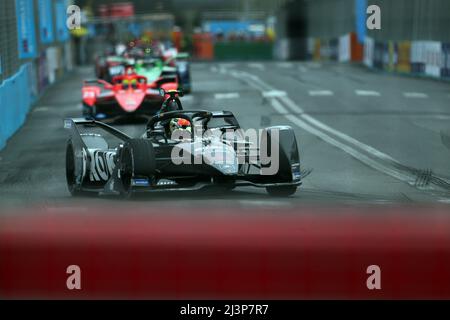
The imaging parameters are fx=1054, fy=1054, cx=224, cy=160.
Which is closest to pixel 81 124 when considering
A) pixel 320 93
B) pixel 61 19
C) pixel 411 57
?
pixel 320 93

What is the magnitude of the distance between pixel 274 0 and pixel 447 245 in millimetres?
90420

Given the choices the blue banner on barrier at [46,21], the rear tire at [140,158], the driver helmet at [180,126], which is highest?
the driver helmet at [180,126]

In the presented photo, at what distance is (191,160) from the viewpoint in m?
13.1

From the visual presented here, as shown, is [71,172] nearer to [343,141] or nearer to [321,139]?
[343,141]

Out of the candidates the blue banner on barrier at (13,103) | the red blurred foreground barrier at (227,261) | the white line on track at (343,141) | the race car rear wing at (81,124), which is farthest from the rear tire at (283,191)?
the blue banner on barrier at (13,103)

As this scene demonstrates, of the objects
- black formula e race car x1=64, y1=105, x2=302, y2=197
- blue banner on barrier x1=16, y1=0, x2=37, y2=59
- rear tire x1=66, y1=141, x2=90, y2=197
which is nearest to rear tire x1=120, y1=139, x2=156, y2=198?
black formula e race car x1=64, y1=105, x2=302, y2=197

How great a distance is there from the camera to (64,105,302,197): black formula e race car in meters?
13.0

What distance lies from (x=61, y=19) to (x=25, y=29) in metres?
21.8

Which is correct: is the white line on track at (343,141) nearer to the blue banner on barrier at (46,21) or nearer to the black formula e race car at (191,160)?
the black formula e race car at (191,160)

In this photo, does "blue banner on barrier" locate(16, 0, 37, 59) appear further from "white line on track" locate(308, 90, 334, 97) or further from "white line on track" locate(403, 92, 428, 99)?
"white line on track" locate(403, 92, 428, 99)

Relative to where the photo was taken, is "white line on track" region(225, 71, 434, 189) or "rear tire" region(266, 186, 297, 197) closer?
"rear tire" region(266, 186, 297, 197)

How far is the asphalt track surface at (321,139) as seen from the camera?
13805 mm

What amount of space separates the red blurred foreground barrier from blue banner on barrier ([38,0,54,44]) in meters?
34.5

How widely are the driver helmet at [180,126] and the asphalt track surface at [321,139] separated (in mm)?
814
